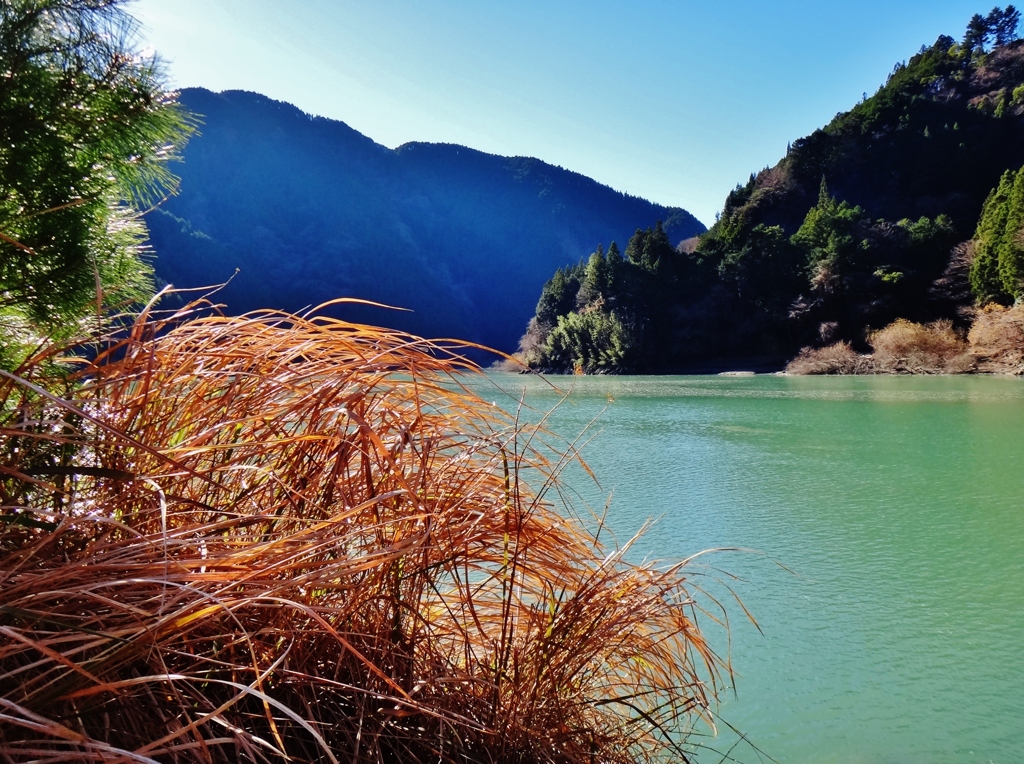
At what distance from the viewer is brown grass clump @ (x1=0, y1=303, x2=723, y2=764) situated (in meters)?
0.72

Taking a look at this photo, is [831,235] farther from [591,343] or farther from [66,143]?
[66,143]

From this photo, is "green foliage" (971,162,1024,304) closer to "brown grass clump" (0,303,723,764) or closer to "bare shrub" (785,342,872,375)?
"bare shrub" (785,342,872,375)

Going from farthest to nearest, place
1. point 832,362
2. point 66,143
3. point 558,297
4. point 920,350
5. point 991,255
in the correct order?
point 558,297
point 832,362
point 991,255
point 920,350
point 66,143

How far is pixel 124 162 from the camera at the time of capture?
1556mm

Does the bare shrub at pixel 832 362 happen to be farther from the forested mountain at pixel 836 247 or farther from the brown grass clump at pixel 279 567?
the brown grass clump at pixel 279 567

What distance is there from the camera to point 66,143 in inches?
54.1

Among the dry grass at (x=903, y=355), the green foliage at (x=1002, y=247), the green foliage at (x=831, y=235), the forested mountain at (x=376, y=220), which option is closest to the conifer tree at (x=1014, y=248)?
the green foliage at (x=1002, y=247)

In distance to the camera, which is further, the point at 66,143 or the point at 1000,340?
the point at 1000,340

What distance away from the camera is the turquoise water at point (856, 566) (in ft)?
7.98

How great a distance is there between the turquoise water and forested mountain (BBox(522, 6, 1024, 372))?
21058mm

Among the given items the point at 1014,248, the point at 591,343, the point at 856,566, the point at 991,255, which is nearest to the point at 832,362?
the point at 991,255

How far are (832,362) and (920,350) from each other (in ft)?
11.0

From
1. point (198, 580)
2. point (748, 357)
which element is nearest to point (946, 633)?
point (198, 580)

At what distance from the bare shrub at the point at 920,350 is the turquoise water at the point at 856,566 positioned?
591 inches
